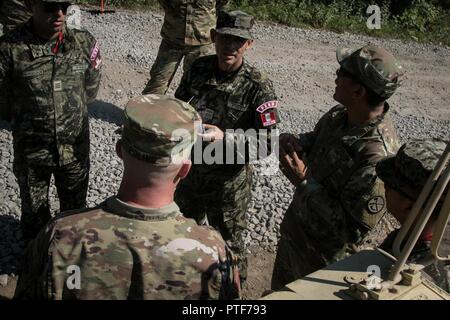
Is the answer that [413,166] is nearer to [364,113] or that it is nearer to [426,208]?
[426,208]

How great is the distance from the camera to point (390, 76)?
337cm

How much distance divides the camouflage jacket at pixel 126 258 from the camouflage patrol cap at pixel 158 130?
0.23 meters

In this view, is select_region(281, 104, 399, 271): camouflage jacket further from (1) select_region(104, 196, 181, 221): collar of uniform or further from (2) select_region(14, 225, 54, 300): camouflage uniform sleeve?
(2) select_region(14, 225, 54, 300): camouflage uniform sleeve

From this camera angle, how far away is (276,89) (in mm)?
9234

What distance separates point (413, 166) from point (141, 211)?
1251mm

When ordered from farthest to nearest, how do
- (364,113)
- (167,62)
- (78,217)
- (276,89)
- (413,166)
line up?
(276,89), (167,62), (364,113), (413,166), (78,217)

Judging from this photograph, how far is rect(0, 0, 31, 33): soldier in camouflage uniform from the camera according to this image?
685 cm

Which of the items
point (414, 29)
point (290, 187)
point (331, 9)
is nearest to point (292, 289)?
point (290, 187)

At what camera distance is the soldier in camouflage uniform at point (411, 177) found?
8.27 ft

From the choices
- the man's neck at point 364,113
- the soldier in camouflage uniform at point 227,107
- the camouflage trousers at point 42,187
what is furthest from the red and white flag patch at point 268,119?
the camouflage trousers at point 42,187

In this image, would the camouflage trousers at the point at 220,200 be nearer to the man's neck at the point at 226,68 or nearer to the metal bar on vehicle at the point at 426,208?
the man's neck at the point at 226,68

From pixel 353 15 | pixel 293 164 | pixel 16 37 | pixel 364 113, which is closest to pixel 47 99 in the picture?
pixel 16 37

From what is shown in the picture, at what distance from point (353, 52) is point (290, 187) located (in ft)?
9.68

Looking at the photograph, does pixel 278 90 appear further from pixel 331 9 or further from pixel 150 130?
pixel 150 130
